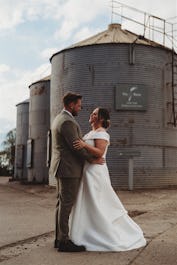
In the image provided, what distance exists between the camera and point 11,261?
4176 millimetres

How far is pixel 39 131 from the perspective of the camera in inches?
915

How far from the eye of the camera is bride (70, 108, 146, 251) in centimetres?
465

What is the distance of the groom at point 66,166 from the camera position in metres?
4.55

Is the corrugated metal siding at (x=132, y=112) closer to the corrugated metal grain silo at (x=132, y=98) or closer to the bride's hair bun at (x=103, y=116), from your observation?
the corrugated metal grain silo at (x=132, y=98)

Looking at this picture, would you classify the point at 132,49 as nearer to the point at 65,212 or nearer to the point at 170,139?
the point at 170,139

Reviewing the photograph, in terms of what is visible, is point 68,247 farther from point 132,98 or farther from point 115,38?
point 115,38

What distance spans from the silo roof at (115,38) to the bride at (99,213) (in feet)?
43.9

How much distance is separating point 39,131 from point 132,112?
784 centimetres

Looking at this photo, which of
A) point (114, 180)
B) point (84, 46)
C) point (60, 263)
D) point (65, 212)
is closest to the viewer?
point (60, 263)

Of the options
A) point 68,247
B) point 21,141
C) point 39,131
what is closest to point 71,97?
point 68,247

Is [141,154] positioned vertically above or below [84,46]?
below

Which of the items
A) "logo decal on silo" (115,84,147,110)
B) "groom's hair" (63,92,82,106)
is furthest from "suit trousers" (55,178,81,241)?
"logo decal on silo" (115,84,147,110)

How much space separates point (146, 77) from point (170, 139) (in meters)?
2.74

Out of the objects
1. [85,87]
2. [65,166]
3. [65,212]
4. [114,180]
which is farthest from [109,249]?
[85,87]
